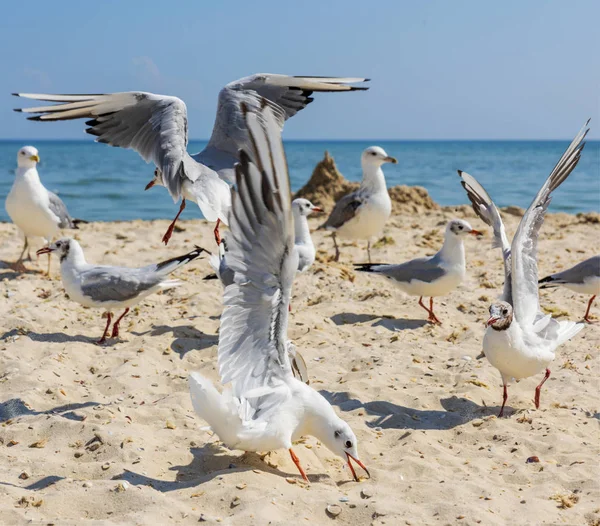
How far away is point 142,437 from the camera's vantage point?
427cm

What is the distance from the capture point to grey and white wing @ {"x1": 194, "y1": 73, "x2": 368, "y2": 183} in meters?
5.69

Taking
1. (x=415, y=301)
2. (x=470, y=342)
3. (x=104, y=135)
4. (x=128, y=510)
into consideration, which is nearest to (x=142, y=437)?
(x=128, y=510)

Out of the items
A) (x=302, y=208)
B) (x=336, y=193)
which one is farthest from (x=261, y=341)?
(x=336, y=193)

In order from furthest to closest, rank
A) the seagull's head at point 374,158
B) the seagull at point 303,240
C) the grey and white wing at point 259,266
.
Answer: the seagull's head at point 374,158 → the seagull at point 303,240 → the grey and white wing at point 259,266

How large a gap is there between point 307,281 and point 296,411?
160 inches

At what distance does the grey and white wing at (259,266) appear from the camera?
321 centimetres

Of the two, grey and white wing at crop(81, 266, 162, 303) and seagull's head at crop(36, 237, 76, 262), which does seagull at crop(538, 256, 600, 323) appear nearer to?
grey and white wing at crop(81, 266, 162, 303)

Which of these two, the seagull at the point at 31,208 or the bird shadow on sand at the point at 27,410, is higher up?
the seagull at the point at 31,208

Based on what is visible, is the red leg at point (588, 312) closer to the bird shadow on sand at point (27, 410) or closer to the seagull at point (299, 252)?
the seagull at point (299, 252)

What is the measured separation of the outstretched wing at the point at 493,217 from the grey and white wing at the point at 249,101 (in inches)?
47.0

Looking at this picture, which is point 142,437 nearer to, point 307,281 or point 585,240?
point 307,281

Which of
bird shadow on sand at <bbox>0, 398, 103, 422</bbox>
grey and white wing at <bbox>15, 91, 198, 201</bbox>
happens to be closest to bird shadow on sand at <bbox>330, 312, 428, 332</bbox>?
grey and white wing at <bbox>15, 91, 198, 201</bbox>

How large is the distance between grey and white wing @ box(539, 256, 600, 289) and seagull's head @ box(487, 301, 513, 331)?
246 centimetres

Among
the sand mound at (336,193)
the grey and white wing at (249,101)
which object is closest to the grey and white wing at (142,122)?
the grey and white wing at (249,101)
